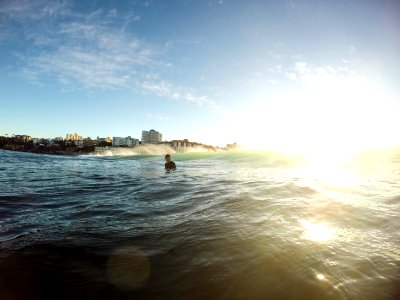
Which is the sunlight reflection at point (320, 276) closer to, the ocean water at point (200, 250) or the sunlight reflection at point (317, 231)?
the ocean water at point (200, 250)

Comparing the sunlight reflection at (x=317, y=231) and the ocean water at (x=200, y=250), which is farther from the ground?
the sunlight reflection at (x=317, y=231)

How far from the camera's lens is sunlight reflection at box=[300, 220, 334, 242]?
19.2ft

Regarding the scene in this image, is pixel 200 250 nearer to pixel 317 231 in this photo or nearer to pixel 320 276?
pixel 320 276

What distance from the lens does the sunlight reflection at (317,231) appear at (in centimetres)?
584

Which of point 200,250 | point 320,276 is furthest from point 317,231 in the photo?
point 200,250

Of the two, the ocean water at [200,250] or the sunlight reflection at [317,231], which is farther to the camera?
the sunlight reflection at [317,231]

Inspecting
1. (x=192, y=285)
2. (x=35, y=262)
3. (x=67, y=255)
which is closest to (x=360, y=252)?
(x=192, y=285)

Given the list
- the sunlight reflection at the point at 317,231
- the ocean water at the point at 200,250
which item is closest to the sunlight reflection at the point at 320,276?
the ocean water at the point at 200,250

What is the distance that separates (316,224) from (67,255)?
5.87 meters

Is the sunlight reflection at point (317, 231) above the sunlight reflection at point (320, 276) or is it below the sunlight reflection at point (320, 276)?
above

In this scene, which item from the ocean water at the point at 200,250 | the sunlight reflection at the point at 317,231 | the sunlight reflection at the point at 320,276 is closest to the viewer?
the ocean water at the point at 200,250

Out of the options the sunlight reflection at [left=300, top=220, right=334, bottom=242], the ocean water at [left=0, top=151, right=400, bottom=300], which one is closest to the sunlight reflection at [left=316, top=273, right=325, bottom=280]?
the ocean water at [left=0, top=151, right=400, bottom=300]

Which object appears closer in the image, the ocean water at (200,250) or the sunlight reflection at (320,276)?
the ocean water at (200,250)

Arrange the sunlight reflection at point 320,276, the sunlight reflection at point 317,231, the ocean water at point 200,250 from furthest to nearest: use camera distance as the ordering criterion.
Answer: the sunlight reflection at point 317,231 < the sunlight reflection at point 320,276 < the ocean water at point 200,250
